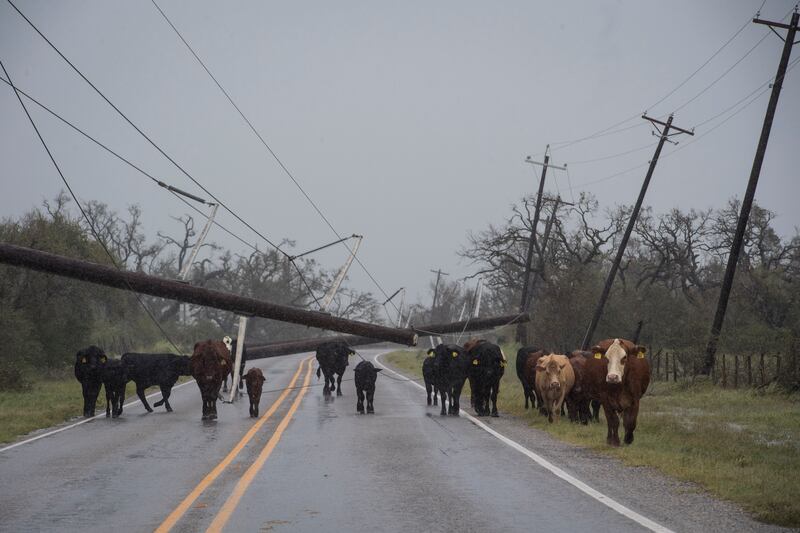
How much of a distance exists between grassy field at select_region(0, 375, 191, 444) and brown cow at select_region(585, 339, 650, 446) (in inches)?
391

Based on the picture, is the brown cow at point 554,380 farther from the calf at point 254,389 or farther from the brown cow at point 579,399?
the calf at point 254,389

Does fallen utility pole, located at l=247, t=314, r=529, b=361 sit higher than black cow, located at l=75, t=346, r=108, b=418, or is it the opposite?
fallen utility pole, located at l=247, t=314, r=529, b=361

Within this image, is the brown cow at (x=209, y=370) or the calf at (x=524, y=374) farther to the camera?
the calf at (x=524, y=374)

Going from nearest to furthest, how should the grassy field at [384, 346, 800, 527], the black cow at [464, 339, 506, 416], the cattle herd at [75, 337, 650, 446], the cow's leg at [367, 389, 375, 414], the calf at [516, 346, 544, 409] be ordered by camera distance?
the grassy field at [384, 346, 800, 527] < the cattle herd at [75, 337, 650, 446] < the black cow at [464, 339, 506, 416] < the cow's leg at [367, 389, 375, 414] < the calf at [516, 346, 544, 409]

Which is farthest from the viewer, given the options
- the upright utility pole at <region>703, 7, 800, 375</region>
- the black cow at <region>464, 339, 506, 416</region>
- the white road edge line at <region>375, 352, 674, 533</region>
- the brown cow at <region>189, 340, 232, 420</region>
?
the upright utility pole at <region>703, 7, 800, 375</region>

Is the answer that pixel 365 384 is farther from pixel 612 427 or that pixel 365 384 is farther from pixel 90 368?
pixel 612 427

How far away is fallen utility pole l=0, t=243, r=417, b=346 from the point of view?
1755cm

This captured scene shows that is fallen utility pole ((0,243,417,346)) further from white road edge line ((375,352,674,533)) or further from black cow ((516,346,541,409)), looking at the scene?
white road edge line ((375,352,674,533))

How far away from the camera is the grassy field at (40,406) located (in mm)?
17906

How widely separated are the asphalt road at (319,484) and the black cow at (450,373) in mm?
3201

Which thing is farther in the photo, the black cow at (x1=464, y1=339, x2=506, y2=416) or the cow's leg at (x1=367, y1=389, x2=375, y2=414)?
the cow's leg at (x1=367, y1=389, x2=375, y2=414)

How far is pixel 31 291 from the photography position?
35.1m

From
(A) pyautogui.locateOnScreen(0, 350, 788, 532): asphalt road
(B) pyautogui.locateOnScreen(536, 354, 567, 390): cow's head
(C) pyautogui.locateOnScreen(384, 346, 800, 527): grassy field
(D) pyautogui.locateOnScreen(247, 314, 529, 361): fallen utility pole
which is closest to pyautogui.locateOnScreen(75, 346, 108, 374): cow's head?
(A) pyautogui.locateOnScreen(0, 350, 788, 532): asphalt road

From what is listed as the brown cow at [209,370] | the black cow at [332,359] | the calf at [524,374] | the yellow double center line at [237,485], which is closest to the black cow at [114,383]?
the brown cow at [209,370]
